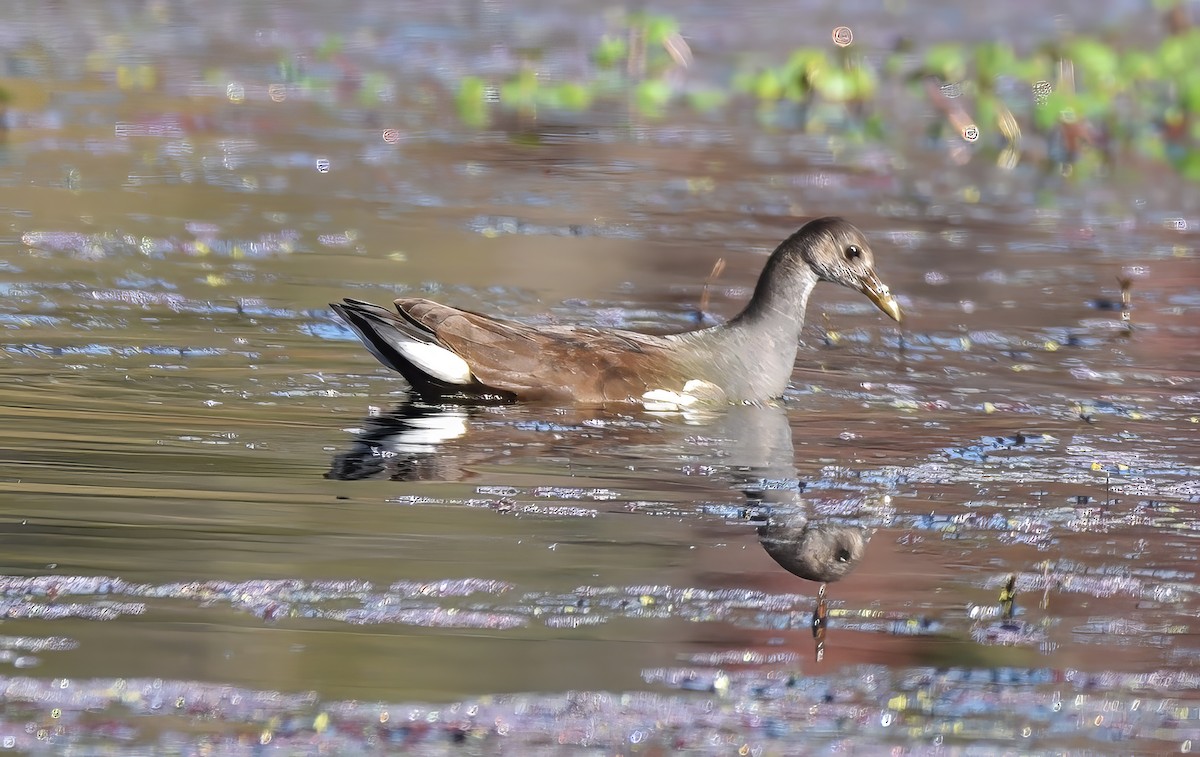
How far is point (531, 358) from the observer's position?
29.5 feet

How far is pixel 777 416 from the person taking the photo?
30.1 ft

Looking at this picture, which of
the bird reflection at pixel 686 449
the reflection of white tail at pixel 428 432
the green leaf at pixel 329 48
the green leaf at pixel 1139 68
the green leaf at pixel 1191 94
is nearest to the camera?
the bird reflection at pixel 686 449

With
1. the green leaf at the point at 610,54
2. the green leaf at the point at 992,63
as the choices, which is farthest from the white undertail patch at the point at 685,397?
the green leaf at the point at 610,54

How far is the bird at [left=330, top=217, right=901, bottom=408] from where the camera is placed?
896 cm

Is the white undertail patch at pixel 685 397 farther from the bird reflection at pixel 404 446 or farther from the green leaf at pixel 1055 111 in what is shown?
the green leaf at pixel 1055 111

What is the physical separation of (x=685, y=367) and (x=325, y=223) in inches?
185

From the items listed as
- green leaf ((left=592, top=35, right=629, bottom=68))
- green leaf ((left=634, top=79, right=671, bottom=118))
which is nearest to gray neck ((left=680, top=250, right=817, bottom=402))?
green leaf ((left=634, top=79, right=671, bottom=118))

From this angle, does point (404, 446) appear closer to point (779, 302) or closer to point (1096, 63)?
point (779, 302)

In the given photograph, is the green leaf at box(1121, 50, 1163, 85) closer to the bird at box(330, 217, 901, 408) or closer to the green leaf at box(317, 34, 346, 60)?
the green leaf at box(317, 34, 346, 60)

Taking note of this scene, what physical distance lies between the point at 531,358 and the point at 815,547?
7.97ft

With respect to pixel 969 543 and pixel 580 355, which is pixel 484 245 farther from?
pixel 969 543

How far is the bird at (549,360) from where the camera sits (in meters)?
8.96

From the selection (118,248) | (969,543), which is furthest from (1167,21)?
(969,543)

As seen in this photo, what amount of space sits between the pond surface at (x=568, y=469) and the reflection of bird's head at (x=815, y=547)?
93 millimetres
